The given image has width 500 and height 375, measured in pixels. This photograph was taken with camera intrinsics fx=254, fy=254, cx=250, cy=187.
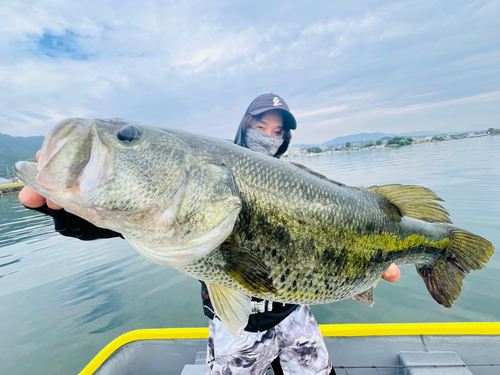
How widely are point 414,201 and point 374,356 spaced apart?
2.05m

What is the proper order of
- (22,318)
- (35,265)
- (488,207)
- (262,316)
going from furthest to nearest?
1. (488,207)
2. (35,265)
3. (22,318)
4. (262,316)

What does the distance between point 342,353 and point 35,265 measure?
11.2 metres

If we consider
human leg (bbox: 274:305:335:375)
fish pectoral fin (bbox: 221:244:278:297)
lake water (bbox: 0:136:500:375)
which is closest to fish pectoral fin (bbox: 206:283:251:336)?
fish pectoral fin (bbox: 221:244:278:297)

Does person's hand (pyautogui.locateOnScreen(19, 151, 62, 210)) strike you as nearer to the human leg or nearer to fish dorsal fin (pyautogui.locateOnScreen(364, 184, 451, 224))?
the human leg

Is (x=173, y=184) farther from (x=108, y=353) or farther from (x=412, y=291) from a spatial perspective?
(x=412, y=291)

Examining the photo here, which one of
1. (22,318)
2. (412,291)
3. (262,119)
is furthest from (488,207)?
(22,318)

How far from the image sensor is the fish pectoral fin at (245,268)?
1408 millimetres

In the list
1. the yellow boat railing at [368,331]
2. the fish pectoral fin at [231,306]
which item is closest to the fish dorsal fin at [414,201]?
the fish pectoral fin at [231,306]

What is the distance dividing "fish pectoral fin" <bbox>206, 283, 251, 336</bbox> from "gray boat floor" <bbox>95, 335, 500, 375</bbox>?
5.69 ft

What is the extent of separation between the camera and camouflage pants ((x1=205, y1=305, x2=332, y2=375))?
2043 millimetres

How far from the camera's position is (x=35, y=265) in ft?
31.2

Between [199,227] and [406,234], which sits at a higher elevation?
[199,227]

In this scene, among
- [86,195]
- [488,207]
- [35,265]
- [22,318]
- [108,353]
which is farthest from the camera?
[488,207]

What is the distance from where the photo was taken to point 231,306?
1.61m
